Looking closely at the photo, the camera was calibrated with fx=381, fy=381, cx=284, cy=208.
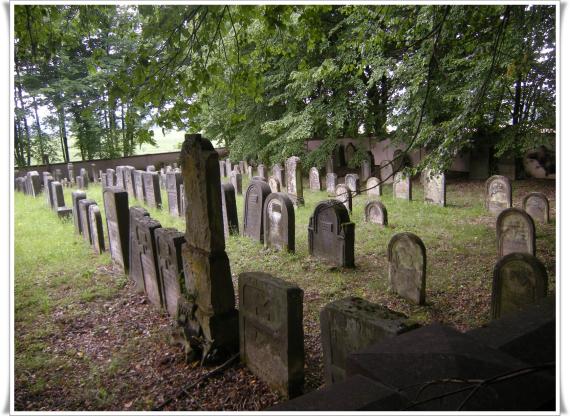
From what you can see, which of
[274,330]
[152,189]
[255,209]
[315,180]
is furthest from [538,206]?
[152,189]

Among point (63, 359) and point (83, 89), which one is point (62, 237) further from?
point (83, 89)

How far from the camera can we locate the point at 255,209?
882cm

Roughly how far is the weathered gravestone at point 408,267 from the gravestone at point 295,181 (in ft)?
21.6

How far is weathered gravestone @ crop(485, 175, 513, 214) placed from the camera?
9.71 meters

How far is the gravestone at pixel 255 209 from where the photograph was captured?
338 inches

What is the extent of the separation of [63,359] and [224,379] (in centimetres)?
193

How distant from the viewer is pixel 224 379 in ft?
12.7

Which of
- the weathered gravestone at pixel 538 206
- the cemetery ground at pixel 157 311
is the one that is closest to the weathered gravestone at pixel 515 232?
the cemetery ground at pixel 157 311

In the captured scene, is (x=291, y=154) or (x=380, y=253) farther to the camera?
(x=291, y=154)

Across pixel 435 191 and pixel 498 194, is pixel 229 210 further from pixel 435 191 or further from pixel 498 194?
pixel 498 194

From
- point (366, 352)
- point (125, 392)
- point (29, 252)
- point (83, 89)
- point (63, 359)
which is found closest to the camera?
point (366, 352)

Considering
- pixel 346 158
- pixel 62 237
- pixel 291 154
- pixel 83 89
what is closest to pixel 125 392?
pixel 62 237

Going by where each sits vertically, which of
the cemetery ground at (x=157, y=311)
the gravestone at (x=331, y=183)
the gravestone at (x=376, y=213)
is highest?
the gravestone at (x=331, y=183)

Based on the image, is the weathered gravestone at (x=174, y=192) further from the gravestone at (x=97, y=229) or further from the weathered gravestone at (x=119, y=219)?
the weathered gravestone at (x=119, y=219)
